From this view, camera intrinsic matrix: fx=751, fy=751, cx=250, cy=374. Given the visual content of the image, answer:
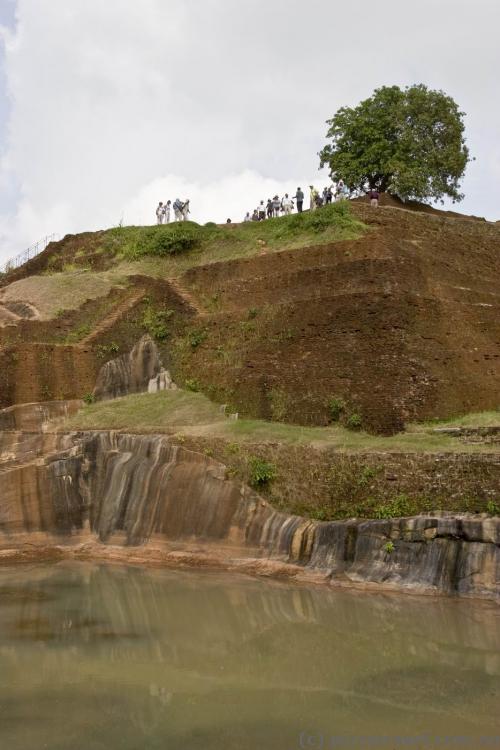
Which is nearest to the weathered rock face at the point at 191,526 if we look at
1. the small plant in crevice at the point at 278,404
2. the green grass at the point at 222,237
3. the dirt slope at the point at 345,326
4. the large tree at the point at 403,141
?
the small plant in crevice at the point at 278,404

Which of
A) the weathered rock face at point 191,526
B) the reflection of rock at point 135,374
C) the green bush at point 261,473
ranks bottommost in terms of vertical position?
the weathered rock face at point 191,526

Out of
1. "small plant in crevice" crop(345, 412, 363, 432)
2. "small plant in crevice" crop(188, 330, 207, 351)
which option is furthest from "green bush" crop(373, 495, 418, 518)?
"small plant in crevice" crop(188, 330, 207, 351)

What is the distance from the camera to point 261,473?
14.7 meters

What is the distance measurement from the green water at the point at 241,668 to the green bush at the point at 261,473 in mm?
2236

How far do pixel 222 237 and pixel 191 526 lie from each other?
11.1 meters

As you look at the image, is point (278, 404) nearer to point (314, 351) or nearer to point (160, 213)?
point (314, 351)

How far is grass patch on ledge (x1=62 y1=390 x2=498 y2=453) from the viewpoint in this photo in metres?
14.0

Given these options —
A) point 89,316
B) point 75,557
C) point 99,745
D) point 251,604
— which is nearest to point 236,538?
point 251,604

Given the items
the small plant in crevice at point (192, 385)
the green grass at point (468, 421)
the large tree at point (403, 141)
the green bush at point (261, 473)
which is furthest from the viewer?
the large tree at point (403, 141)

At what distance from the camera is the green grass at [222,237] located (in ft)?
64.3

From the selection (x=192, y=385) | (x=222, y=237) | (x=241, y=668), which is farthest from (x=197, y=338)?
(x=241, y=668)

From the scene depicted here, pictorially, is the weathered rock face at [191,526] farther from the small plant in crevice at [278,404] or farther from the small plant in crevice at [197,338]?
the small plant in crevice at [197,338]

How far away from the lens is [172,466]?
15.9 metres

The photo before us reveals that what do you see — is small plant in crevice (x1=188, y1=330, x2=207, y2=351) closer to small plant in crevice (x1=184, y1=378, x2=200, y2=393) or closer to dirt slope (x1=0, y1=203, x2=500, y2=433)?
dirt slope (x1=0, y1=203, x2=500, y2=433)
